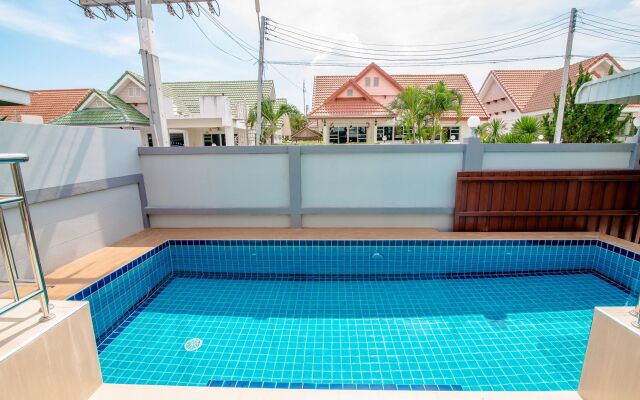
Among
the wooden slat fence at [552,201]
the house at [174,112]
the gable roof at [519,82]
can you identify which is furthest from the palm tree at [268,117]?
the wooden slat fence at [552,201]

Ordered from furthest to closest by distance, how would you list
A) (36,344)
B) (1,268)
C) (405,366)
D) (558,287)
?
Answer: (558,287) < (1,268) < (405,366) < (36,344)

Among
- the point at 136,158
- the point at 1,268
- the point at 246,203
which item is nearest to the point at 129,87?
the point at 136,158

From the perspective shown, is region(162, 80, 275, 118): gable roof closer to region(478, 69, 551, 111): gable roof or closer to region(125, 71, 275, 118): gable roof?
region(125, 71, 275, 118): gable roof

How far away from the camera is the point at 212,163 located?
5953 millimetres

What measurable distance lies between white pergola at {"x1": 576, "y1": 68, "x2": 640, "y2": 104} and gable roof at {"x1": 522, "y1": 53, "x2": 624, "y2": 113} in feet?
57.1

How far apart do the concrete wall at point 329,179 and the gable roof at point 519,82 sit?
20.8 meters

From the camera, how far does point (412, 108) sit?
1927 cm

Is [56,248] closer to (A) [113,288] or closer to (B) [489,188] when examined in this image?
(A) [113,288]

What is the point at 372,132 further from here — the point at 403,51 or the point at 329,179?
the point at 329,179

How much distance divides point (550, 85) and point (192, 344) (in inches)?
1056

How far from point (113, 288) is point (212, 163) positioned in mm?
2835

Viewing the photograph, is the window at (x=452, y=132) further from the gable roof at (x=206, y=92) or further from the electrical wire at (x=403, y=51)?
the gable roof at (x=206, y=92)

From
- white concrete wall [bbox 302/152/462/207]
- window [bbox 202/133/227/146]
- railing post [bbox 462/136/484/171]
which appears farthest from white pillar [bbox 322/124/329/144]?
railing post [bbox 462/136/484/171]

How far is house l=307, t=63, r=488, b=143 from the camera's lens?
21438 mm
